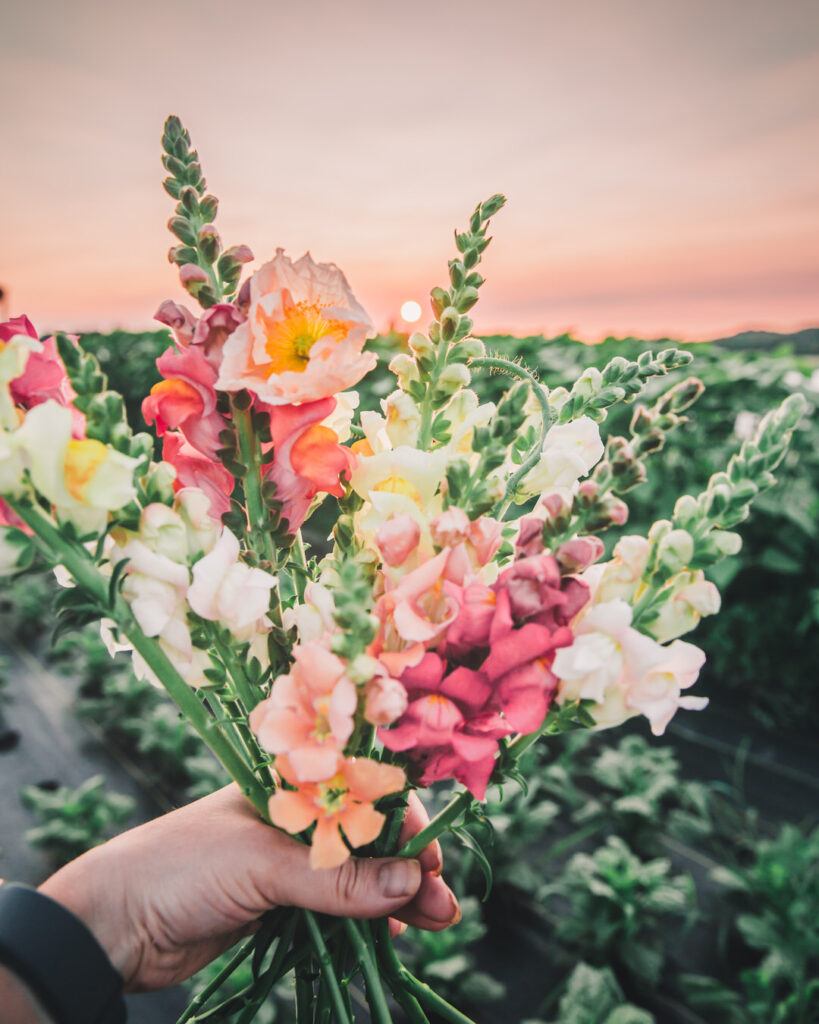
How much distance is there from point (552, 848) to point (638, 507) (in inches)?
73.7

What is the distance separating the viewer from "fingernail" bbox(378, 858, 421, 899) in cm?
74

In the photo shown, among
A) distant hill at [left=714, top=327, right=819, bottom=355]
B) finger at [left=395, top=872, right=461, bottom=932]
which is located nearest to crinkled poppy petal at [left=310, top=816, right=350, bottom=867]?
finger at [left=395, top=872, right=461, bottom=932]

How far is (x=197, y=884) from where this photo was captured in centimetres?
80

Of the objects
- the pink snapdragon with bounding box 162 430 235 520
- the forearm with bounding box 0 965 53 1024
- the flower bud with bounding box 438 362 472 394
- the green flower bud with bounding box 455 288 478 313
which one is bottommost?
the forearm with bounding box 0 965 53 1024

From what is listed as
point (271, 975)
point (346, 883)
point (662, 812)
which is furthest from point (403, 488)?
point (662, 812)

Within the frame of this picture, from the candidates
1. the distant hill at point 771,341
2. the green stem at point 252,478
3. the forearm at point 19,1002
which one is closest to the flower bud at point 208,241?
the green stem at point 252,478

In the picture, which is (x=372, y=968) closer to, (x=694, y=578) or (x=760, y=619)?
(x=694, y=578)

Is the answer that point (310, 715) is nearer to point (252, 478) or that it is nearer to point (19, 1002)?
point (252, 478)

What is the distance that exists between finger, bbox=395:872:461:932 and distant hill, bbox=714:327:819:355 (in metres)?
3.78

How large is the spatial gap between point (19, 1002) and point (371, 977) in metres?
0.34

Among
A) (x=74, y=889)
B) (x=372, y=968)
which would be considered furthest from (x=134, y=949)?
(x=372, y=968)

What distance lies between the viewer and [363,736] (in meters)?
0.63

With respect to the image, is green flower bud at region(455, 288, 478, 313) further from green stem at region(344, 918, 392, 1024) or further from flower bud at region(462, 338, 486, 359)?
green stem at region(344, 918, 392, 1024)

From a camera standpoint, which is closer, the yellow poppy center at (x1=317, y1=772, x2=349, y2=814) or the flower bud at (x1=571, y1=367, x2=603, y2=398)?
the yellow poppy center at (x1=317, y1=772, x2=349, y2=814)
